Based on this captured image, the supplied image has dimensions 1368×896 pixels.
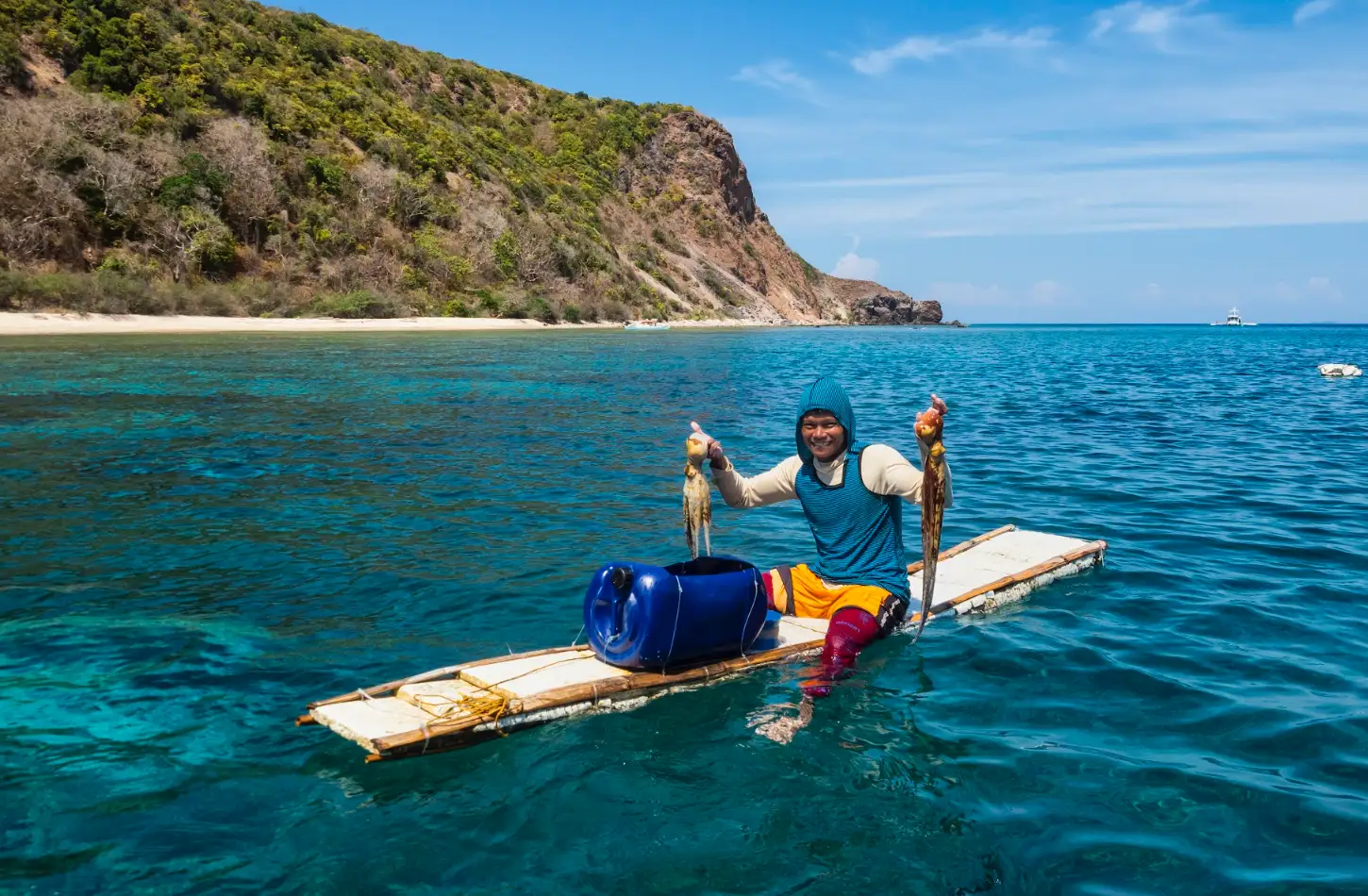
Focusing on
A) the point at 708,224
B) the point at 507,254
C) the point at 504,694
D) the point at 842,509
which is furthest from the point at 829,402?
the point at 708,224

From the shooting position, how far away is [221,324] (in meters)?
43.7

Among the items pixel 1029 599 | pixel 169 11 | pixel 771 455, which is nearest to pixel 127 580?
pixel 1029 599

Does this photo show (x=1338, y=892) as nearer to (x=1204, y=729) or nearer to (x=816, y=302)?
(x=1204, y=729)

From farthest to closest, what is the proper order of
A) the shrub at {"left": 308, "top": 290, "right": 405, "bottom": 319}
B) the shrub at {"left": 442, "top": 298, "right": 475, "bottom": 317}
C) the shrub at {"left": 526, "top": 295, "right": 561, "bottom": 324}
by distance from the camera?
the shrub at {"left": 526, "top": 295, "right": 561, "bottom": 324} < the shrub at {"left": 442, "top": 298, "right": 475, "bottom": 317} < the shrub at {"left": 308, "top": 290, "right": 405, "bottom": 319}

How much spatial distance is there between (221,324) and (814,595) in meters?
44.1

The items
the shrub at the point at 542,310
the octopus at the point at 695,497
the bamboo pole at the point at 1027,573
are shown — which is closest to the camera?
the octopus at the point at 695,497

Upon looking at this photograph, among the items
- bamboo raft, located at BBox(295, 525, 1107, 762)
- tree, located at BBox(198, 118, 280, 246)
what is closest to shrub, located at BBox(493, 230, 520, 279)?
tree, located at BBox(198, 118, 280, 246)

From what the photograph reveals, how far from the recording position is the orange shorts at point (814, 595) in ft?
21.4

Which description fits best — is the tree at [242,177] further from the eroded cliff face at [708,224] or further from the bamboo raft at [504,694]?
the bamboo raft at [504,694]

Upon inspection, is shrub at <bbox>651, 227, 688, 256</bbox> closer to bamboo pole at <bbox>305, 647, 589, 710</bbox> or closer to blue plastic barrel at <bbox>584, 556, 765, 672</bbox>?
blue plastic barrel at <bbox>584, 556, 765, 672</bbox>

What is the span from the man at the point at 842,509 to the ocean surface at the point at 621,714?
0.47m

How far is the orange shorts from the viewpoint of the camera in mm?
6523

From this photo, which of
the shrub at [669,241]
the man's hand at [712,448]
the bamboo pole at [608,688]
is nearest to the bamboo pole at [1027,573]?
the bamboo pole at [608,688]

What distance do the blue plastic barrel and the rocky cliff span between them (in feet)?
141
